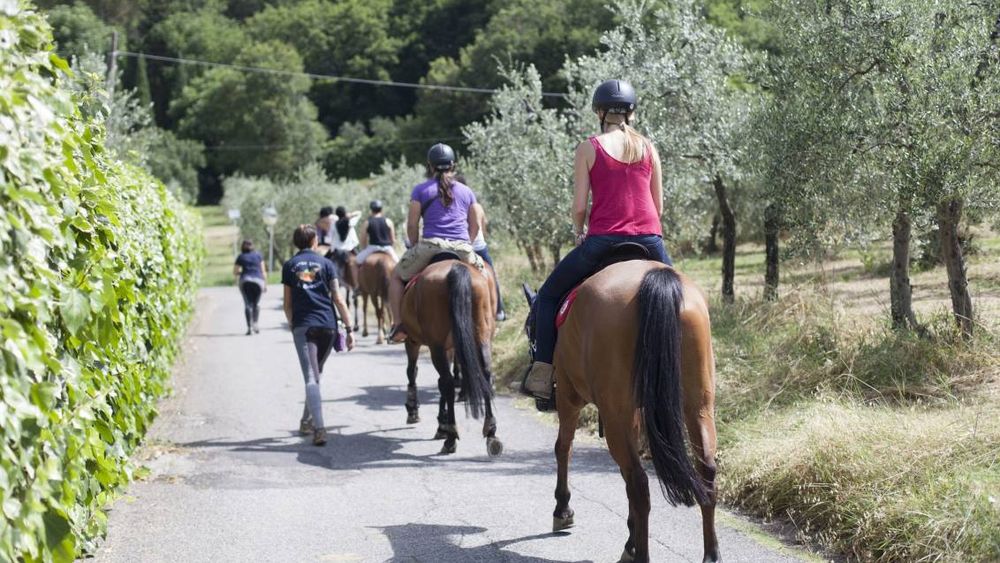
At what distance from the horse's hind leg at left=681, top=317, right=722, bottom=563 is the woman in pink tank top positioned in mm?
919

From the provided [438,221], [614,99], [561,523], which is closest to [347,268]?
[438,221]

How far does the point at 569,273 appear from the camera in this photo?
675 cm

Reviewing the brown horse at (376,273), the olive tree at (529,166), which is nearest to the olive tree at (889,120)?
the olive tree at (529,166)

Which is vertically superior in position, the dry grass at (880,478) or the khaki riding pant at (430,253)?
the khaki riding pant at (430,253)

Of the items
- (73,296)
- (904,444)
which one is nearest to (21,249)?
(73,296)

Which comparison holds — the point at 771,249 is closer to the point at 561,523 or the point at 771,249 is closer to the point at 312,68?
the point at 561,523

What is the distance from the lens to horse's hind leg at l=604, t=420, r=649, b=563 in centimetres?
556

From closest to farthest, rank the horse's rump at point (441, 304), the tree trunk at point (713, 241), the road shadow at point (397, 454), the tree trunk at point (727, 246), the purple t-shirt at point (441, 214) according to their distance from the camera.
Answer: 1. the road shadow at point (397, 454)
2. the horse's rump at point (441, 304)
3. the purple t-shirt at point (441, 214)
4. the tree trunk at point (727, 246)
5. the tree trunk at point (713, 241)

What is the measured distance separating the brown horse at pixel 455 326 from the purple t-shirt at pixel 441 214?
1.71 feet

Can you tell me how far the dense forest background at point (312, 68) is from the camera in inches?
3059

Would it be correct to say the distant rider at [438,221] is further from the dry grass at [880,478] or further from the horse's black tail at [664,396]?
the horse's black tail at [664,396]

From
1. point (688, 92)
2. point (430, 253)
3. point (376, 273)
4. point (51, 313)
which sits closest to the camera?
point (51, 313)

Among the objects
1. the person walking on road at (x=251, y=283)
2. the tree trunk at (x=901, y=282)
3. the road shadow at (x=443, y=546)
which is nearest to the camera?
the road shadow at (x=443, y=546)

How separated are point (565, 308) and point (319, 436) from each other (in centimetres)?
444
